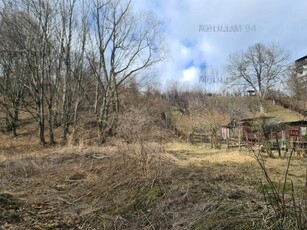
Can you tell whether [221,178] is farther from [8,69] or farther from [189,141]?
[8,69]

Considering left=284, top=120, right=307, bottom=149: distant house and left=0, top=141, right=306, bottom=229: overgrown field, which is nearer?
left=0, top=141, right=306, bottom=229: overgrown field

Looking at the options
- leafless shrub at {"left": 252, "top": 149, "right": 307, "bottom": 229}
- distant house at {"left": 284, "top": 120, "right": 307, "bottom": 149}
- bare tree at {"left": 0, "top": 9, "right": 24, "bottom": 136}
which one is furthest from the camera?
bare tree at {"left": 0, "top": 9, "right": 24, "bottom": 136}

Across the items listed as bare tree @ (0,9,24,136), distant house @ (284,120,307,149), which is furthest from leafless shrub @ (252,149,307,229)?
bare tree @ (0,9,24,136)

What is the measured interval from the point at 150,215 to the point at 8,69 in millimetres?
23814

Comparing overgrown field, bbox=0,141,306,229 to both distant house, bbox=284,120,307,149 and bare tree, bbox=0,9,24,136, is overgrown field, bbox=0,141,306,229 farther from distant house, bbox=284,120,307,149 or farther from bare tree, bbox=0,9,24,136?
bare tree, bbox=0,9,24,136

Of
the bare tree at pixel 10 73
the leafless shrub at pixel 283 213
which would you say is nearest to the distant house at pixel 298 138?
the leafless shrub at pixel 283 213

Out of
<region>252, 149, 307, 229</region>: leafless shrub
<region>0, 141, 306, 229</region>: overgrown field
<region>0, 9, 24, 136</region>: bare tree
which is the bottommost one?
<region>0, 141, 306, 229</region>: overgrown field

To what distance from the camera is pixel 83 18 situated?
82.6ft

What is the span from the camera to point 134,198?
5.86m

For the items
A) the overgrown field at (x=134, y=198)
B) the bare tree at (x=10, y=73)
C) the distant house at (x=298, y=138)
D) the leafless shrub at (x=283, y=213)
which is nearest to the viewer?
the leafless shrub at (x=283, y=213)

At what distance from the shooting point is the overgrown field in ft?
14.2

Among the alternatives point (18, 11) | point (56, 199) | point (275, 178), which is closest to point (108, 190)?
point (56, 199)

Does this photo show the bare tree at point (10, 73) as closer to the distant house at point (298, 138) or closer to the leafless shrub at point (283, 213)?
the distant house at point (298, 138)

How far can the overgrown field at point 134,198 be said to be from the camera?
14.2ft
